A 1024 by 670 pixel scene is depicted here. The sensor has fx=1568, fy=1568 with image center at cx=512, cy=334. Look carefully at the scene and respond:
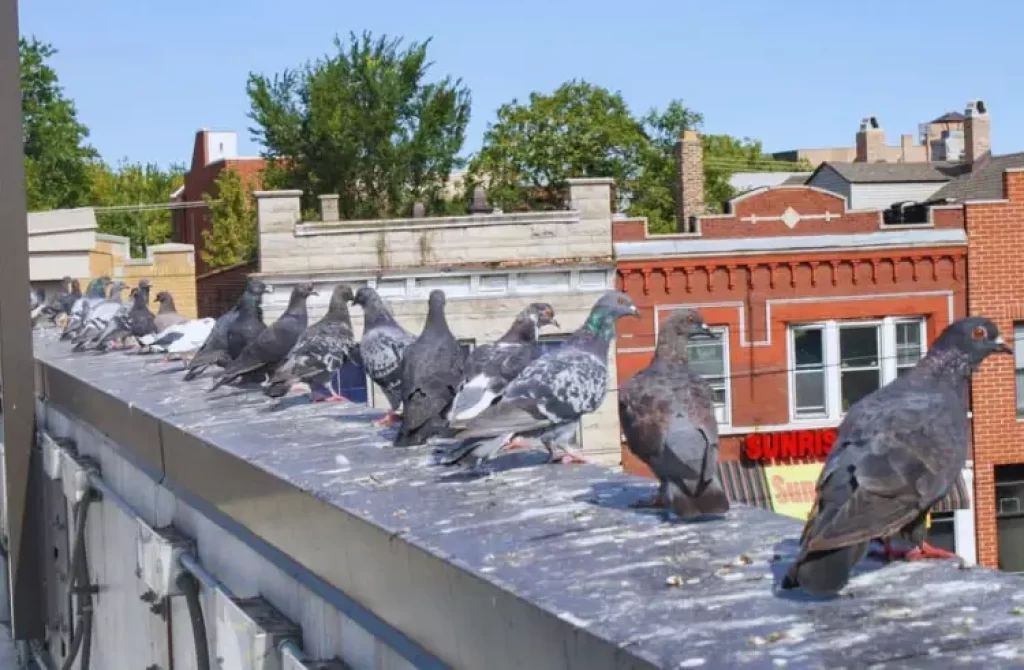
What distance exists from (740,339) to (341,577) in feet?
73.3

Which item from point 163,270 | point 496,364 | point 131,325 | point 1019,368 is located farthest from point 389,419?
point 163,270

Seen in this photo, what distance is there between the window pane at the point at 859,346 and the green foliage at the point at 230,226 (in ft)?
83.8

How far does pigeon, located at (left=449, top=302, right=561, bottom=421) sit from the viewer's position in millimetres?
5465

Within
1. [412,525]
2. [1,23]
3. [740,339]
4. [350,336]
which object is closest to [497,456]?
[412,525]

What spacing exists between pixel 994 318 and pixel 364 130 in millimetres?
22577

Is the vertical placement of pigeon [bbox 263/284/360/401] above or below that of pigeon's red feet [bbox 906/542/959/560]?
above

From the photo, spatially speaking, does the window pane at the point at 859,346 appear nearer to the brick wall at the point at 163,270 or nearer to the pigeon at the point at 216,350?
the brick wall at the point at 163,270

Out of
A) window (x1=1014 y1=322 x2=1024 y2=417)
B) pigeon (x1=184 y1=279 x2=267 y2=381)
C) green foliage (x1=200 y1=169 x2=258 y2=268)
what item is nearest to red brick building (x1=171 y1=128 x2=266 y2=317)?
green foliage (x1=200 y1=169 x2=258 y2=268)

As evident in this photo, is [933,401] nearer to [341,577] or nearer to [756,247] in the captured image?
[341,577]

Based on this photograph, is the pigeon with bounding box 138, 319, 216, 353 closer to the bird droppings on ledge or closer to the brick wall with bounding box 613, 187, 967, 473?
the bird droppings on ledge

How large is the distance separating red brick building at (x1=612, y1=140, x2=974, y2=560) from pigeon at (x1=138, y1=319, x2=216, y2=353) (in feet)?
43.8

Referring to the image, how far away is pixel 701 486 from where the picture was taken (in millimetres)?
3713

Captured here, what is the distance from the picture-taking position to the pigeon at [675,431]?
12.2ft

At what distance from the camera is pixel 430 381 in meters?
6.03
